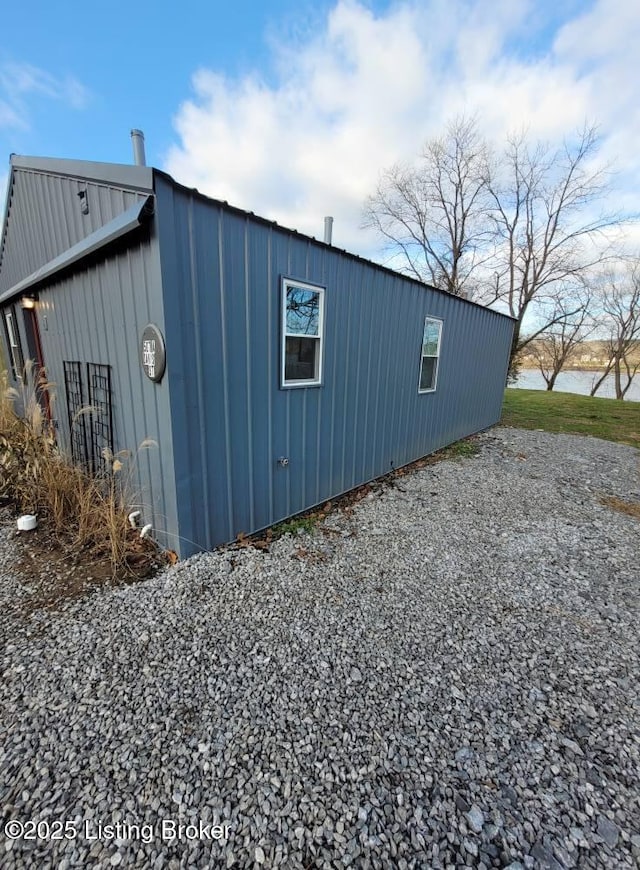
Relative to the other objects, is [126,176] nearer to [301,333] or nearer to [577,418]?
[301,333]

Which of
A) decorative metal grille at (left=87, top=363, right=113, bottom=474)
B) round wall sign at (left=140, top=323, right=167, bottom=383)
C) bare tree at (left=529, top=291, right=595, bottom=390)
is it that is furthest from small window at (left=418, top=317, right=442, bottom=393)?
bare tree at (left=529, top=291, right=595, bottom=390)

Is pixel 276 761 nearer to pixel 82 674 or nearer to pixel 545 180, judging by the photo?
pixel 82 674

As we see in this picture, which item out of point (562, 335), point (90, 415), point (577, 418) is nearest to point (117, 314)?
point (90, 415)

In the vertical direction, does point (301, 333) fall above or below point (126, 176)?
below

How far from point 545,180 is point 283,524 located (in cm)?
1912

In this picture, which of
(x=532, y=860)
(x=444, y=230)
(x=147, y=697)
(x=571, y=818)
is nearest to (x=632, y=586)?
(x=571, y=818)

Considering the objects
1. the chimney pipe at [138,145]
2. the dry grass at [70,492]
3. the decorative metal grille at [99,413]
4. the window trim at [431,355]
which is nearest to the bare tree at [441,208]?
the window trim at [431,355]

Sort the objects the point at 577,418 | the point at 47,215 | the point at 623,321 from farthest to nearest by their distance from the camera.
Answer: the point at 623,321
the point at 577,418
the point at 47,215

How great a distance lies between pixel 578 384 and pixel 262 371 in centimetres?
2939

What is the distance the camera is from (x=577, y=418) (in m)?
10.5

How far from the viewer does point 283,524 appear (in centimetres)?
363

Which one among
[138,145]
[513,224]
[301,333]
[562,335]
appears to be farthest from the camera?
[562,335]

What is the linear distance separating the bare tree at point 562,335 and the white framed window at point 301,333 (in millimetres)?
16876

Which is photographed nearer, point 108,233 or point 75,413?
point 108,233
